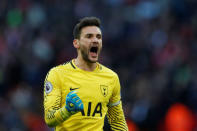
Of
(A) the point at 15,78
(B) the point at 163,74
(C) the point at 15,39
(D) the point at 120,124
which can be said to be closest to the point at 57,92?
(D) the point at 120,124

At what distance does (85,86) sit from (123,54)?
33.3ft

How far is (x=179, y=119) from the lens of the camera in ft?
42.5

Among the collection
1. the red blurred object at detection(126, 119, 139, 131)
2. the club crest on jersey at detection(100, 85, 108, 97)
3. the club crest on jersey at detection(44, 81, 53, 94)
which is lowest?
the red blurred object at detection(126, 119, 139, 131)

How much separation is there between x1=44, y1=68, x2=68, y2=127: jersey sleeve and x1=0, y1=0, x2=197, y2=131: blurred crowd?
595 centimetres

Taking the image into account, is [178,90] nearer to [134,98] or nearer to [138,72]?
[134,98]

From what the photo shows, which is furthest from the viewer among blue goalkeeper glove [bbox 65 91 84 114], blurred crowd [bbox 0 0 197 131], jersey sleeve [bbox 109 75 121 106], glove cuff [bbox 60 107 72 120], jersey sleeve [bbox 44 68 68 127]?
blurred crowd [bbox 0 0 197 131]

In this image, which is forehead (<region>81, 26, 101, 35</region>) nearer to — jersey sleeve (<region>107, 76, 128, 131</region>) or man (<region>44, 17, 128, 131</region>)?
man (<region>44, 17, 128, 131</region>)

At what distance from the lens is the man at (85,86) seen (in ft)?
24.3

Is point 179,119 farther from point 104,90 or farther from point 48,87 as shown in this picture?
point 48,87

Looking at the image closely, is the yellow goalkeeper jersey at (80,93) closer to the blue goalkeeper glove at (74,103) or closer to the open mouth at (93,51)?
the open mouth at (93,51)

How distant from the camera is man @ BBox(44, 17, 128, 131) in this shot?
7.41 meters

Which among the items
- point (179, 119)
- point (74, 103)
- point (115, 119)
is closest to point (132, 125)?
point (179, 119)

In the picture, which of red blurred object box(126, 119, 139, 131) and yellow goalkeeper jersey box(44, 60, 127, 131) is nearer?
yellow goalkeeper jersey box(44, 60, 127, 131)

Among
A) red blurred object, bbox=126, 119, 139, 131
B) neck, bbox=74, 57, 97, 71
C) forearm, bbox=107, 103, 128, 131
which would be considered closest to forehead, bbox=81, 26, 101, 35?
neck, bbox=74, 57, 97, 71
